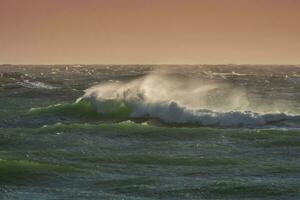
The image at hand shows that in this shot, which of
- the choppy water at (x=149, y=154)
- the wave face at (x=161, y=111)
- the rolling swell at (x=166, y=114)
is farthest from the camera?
the wave face at (x=161, y=111)

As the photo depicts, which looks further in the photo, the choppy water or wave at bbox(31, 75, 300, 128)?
wave at bbox(31, 75, 300, 128)

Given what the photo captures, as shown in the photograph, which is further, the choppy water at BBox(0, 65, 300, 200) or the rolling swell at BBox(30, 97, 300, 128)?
the rolling swell at BBox(30, 97, 300, 128)

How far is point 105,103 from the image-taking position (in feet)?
127

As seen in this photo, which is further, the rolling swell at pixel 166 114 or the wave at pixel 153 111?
the wave at pixel 153 111

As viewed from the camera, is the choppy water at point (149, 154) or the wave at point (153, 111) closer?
the choppy water at point (149, 154)

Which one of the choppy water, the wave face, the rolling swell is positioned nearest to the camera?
the choppy water

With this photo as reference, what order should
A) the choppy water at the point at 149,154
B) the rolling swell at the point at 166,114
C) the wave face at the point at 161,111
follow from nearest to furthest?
the choppy water at the point at 149,154
the rolling swell at the point at 166,114
the wave face at the point at 161,111

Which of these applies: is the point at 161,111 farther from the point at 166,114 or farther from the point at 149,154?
the point at 149,154

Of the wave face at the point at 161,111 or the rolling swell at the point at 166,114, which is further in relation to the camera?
the wave face at the point at 161,111

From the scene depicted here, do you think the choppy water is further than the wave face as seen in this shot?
No

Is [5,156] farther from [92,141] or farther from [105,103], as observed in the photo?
[105,103]

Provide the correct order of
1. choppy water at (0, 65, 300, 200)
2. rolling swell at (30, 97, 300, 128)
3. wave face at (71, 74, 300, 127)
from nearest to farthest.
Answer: choppy water at (0, 65, 300, 200), rolling swell at (30, 97, 300, 128), wave face at (71, 74, 300, 127)

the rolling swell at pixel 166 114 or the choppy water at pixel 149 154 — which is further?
the rolling swell at pixel 166 114

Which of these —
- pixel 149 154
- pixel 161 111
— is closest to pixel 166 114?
pixel 161 111
